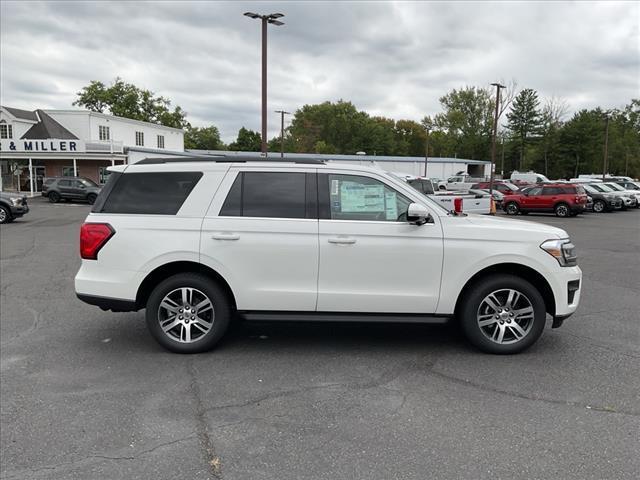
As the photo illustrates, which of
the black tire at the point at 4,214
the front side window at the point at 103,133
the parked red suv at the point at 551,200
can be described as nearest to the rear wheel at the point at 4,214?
the black tire at the point at 4,214

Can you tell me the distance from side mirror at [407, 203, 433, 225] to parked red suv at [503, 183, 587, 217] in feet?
75.1

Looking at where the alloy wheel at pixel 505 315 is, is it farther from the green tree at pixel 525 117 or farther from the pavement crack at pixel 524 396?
the green tree at pixel 525 117

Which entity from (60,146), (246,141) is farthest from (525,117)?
(60,146)

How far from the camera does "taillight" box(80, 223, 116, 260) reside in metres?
4.73

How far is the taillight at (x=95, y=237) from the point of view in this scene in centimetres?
473

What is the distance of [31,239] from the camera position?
14.5 m

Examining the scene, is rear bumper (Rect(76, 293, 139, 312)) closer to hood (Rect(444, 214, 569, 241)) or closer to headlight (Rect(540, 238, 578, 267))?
hood (Rect(444, 214, 569, 241))

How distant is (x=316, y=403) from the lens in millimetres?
3814

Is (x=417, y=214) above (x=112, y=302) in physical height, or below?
above

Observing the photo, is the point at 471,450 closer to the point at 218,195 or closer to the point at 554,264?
the point at 554,264

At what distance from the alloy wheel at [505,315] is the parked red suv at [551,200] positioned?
73.3ft

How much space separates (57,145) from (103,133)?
695 cm

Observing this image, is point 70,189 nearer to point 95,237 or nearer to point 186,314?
point 95,237

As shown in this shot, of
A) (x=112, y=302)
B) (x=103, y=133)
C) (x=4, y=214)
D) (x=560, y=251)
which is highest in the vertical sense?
(x=103, y=133)
